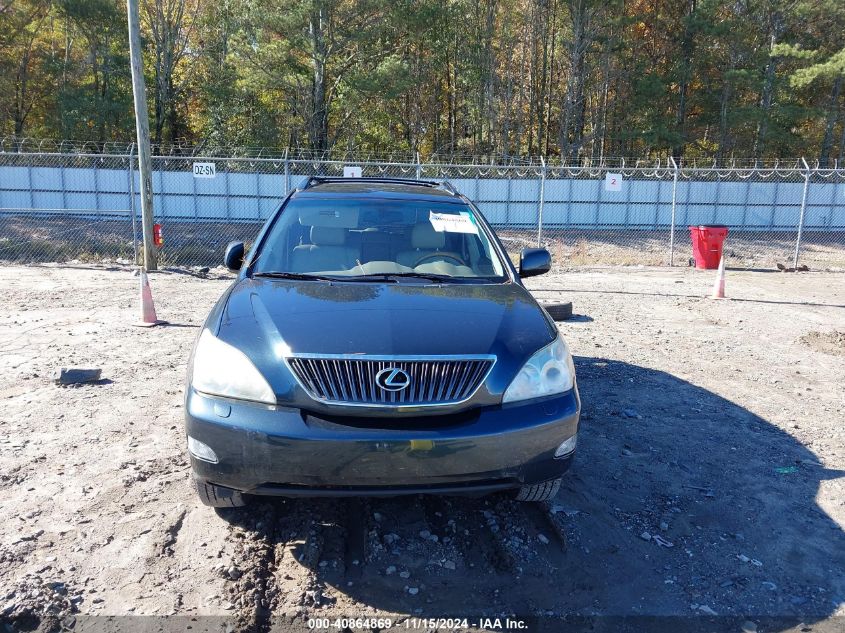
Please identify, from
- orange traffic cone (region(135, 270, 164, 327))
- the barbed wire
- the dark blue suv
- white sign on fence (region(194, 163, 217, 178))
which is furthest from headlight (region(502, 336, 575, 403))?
the barbed wire

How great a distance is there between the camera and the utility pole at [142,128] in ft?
41.6

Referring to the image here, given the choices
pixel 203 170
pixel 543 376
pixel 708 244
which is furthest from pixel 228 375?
pixel 708 244

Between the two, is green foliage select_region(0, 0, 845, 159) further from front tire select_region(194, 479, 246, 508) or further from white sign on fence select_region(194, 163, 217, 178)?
front tire select_region(194, 479, 246, 508)

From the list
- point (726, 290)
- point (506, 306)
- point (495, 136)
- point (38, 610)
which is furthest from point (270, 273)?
point (495, 136)

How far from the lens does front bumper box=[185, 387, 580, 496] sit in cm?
271

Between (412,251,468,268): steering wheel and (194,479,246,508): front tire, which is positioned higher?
(412,251,468,268): steering wheel

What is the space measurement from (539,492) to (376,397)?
3.56 ft

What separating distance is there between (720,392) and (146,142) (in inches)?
474

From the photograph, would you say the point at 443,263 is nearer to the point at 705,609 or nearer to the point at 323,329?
the point at 323,329

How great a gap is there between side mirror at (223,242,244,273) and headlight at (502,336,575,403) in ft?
7.86

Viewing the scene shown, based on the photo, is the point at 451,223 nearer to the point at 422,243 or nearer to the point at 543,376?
the point at 422,243

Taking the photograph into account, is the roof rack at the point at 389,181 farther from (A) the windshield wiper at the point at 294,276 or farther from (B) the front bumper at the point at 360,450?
(B) the front bumper at the point at 360,450

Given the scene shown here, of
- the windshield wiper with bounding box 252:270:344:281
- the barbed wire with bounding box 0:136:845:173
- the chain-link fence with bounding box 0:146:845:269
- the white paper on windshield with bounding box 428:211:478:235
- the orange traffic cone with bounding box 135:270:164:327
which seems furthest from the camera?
the barbed wire with bounding box 0:136:845:173

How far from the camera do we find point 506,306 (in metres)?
3.55
